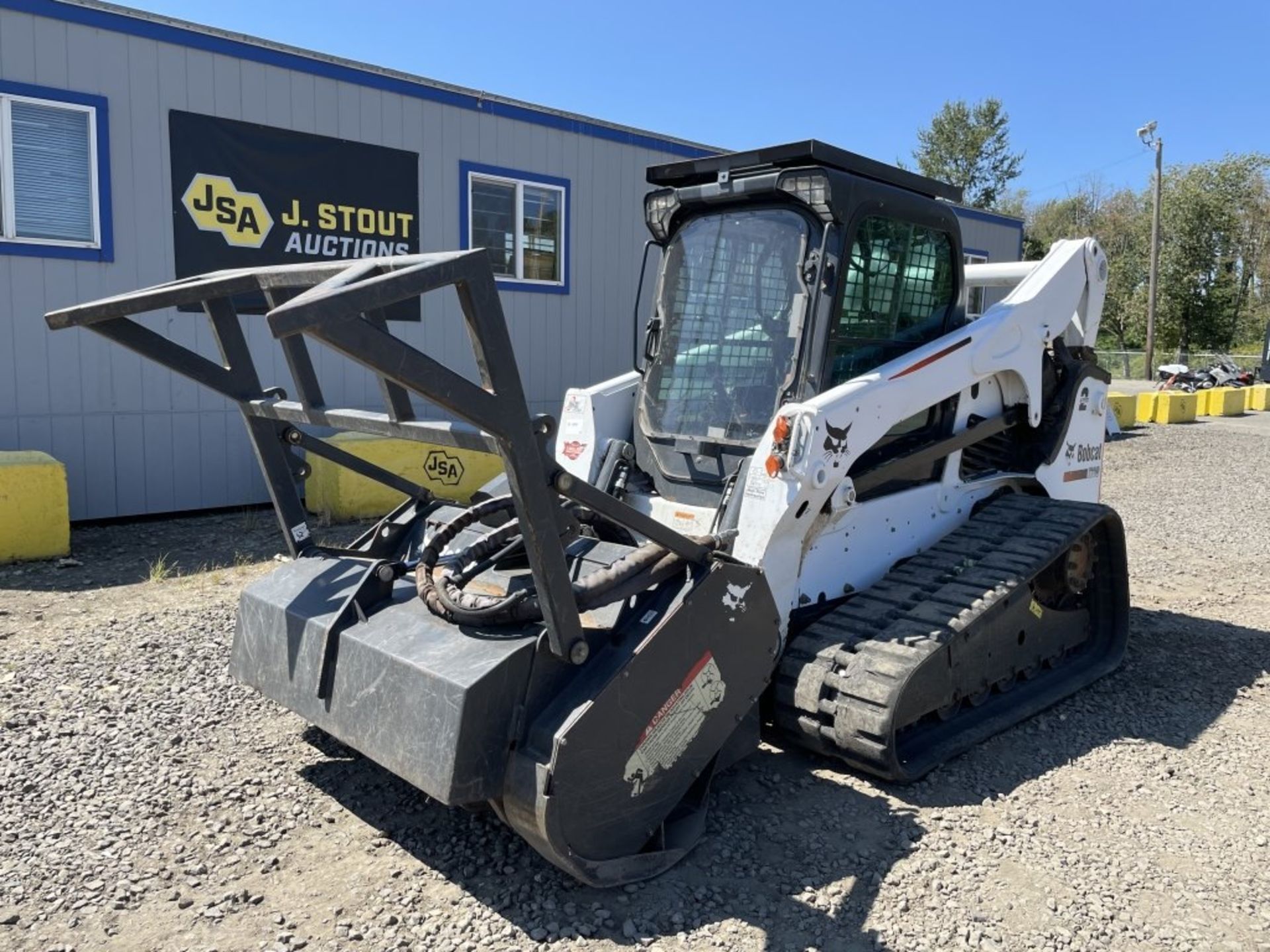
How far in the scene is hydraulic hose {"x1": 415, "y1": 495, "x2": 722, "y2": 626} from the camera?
10.4ft

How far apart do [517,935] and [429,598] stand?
3.52 feet

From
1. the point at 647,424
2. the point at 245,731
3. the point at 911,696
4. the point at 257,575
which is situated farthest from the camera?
the point at 257,575

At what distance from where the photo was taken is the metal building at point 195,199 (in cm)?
806

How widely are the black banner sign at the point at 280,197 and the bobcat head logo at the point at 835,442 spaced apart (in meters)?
6.07

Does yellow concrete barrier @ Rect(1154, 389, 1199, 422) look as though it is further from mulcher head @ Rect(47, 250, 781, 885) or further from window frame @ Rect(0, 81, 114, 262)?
mulcher head @ Rect(47, 250, 781, 885)

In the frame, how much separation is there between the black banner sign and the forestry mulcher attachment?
5.19 metres

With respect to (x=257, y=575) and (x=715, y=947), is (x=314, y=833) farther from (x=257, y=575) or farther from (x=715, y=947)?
(x=257, y=575)

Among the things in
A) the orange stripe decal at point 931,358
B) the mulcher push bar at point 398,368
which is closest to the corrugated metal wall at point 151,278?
the mulcher push bar at point 398,368

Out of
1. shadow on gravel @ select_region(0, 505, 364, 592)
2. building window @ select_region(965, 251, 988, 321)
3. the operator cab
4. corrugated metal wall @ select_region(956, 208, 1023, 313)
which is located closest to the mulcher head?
the operator cab

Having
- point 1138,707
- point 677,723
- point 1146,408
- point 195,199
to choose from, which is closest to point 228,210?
point 195,199

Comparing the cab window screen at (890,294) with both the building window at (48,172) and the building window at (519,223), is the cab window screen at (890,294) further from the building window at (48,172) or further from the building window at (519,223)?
the building window at (48,172)

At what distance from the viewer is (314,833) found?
11.5 ft

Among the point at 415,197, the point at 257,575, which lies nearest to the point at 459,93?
the point at 415,197

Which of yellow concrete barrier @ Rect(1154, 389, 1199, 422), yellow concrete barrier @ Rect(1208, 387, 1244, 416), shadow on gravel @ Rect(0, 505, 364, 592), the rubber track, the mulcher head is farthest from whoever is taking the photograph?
yellow concrete barrier @ Rect(1208, 387, 1244, 416)
